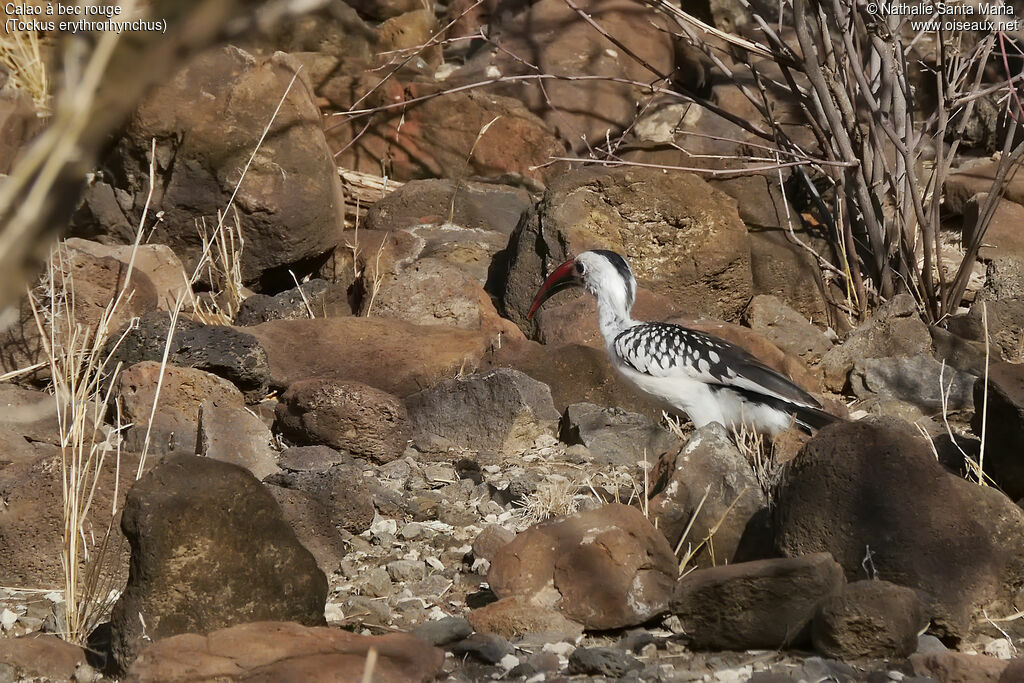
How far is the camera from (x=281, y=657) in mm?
3178

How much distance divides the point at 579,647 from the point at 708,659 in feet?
1.30

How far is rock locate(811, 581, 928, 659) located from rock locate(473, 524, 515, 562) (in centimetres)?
143

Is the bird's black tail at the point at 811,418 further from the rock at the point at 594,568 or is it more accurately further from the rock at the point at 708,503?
the rock at the point at 594,568

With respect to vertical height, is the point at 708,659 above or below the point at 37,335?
above

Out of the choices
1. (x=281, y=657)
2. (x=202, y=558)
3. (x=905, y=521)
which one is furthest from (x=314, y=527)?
(x=905, y=521)

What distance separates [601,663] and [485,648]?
385 mm

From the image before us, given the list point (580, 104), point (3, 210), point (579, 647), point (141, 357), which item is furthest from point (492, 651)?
point (580, 104)

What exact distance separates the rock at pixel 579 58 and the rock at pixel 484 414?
196 inches

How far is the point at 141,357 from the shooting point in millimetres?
6270

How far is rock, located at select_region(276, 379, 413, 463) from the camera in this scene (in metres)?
5.74

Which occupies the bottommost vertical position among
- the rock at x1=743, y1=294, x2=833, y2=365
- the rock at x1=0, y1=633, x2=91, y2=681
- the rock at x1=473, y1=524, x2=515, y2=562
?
the rock at x1=743, y1=294, x2=833, y2=365

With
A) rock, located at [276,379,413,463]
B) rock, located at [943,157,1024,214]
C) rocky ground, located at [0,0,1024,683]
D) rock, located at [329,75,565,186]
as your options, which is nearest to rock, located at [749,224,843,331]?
rocky ground, located at [0,0,1024,683]

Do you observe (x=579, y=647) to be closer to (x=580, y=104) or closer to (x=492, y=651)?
(x=492, y=651)

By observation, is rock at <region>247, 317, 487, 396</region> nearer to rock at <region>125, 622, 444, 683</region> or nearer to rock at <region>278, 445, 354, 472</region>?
rock at <region>278, 445, 354, 472</region>
